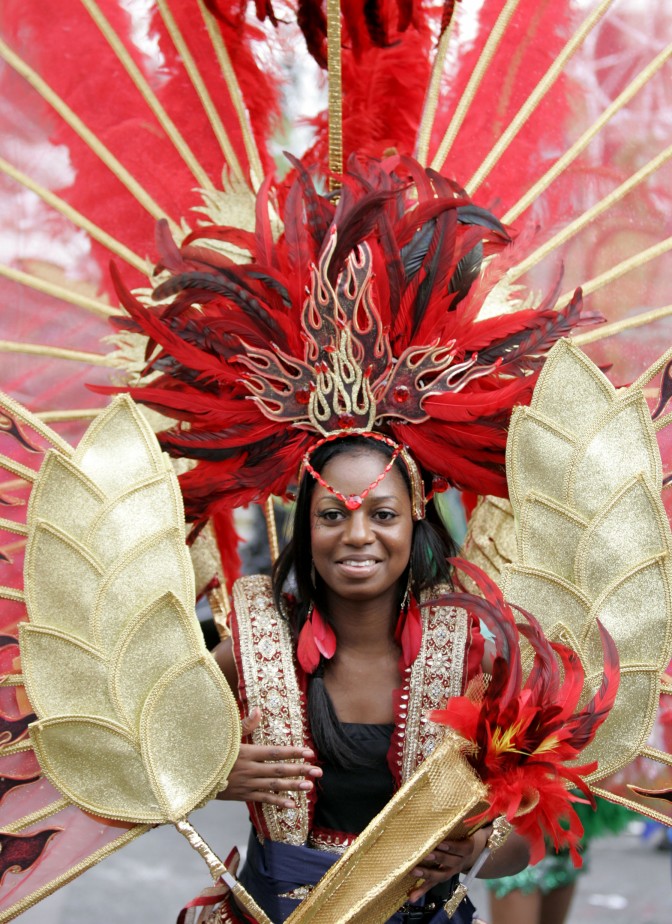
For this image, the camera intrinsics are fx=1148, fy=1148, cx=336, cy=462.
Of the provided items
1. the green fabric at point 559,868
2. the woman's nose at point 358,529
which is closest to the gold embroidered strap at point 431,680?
the woman's nose at point 358,529

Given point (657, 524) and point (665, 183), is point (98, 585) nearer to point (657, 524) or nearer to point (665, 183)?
point (657, 524)

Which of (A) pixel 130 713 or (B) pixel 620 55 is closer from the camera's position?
(A) pixel 130 713

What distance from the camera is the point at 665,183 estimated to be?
2539 millimetres

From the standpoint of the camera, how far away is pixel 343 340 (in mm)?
2271

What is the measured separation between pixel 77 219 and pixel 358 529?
3.44 feet

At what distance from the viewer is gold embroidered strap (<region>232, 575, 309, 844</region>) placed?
7.41 feet

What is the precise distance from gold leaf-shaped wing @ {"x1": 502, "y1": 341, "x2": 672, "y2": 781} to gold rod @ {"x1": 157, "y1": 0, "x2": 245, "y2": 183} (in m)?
1.00

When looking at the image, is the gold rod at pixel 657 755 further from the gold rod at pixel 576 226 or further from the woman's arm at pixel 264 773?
the gold rod at pixel 576 226

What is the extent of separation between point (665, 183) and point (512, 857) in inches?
58.2

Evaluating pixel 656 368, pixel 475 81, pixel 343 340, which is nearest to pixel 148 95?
pixel 475 81

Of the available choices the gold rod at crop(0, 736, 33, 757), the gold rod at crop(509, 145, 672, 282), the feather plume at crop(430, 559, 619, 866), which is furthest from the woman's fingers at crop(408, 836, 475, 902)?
the gold rod at crop(509, 145, 672, 282)

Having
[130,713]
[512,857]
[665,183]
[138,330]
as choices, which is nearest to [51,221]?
[138,330]

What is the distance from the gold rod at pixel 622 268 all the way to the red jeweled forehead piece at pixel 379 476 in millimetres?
575

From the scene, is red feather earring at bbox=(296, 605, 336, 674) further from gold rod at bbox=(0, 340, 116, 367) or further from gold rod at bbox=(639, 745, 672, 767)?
gold rod at bbox=(0, 340, 116, 367)
